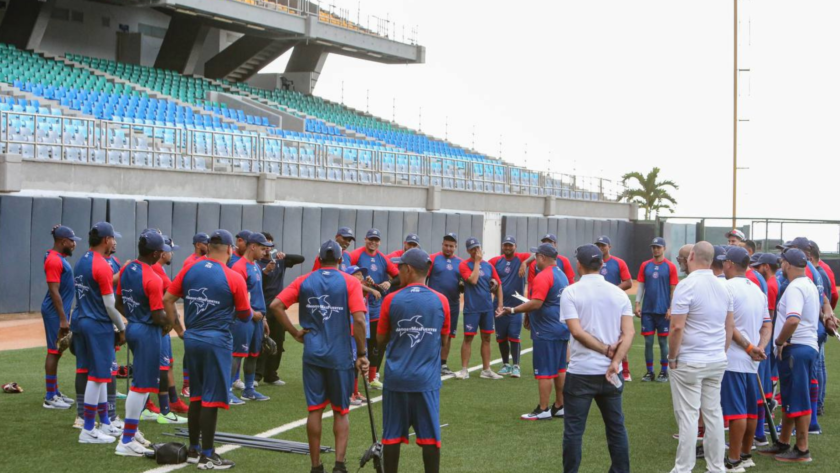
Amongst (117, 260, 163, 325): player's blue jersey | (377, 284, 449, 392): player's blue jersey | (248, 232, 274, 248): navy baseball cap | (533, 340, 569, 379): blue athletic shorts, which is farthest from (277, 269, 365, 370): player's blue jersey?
(533, 340, 569, 379): blue athletic shorts

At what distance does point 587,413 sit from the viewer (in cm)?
781

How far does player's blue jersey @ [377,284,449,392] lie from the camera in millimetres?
7707

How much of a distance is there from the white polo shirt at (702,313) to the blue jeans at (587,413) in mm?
971

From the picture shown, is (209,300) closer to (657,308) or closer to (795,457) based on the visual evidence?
(795,457)

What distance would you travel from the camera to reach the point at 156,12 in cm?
4962

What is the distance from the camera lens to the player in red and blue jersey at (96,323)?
9570 mm

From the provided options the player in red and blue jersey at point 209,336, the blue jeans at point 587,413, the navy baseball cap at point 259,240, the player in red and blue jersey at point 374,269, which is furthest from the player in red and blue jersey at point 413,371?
the player in red and blue jersey at point 374,269

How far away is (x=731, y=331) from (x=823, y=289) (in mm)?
3224

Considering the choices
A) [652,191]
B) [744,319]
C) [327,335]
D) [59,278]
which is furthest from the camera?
[652,191]

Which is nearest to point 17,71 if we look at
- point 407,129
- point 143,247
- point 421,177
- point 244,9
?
point 244,9

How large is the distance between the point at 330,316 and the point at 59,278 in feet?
14.1

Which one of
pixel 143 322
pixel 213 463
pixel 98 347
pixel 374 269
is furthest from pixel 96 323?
pixel 374 269

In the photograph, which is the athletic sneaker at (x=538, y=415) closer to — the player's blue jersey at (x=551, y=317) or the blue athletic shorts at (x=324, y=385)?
the player's blue jersey at (x=551, y=317)

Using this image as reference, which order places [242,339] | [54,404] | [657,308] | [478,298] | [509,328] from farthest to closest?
1. [509,328]
2. [657,308]
3. [478,298]
4. [242,339]
5. [54,404]
